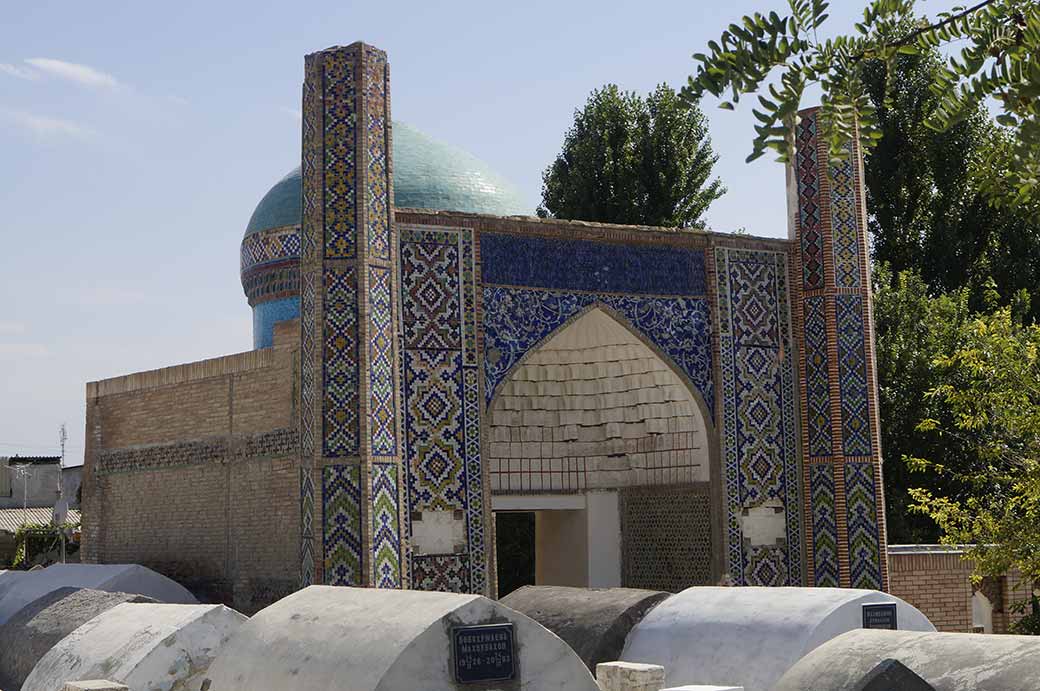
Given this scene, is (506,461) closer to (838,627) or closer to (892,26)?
(838,627)

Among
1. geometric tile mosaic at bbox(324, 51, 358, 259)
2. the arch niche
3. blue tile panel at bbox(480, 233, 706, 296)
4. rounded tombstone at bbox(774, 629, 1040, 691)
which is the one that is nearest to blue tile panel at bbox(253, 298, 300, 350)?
the arch niche

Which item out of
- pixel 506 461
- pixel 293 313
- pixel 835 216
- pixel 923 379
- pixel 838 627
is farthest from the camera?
pixel 923 379

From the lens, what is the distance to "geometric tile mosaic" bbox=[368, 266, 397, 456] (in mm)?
10156

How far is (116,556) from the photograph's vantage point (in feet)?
43.4

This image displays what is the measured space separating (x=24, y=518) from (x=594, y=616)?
19.4 metres

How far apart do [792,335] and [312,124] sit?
14.9 ft

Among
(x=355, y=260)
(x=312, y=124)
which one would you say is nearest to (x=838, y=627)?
(x=355, y=260)

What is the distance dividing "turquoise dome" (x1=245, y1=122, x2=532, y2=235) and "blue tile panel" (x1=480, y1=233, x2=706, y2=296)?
220 centimetres

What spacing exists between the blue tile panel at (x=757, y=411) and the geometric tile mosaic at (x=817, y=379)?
15cm

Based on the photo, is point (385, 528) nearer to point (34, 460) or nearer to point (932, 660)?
point (932, 660)

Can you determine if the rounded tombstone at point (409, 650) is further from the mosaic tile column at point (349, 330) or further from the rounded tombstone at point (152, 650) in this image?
the mosaic tile column at point (349, 330)

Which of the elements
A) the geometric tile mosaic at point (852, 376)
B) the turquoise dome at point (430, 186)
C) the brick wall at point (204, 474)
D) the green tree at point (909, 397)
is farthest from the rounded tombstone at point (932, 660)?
the green tree at point (909, 397)

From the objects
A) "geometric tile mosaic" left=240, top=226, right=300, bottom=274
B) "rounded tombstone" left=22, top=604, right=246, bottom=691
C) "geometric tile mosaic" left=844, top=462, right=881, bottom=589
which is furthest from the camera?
"geometric tile mosaic" left=240, top=226, right=300, bottom=274

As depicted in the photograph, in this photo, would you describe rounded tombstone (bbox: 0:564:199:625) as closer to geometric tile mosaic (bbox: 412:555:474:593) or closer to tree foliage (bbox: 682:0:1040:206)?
geometric tile mosaic (bbox: 412:555:474:593)
